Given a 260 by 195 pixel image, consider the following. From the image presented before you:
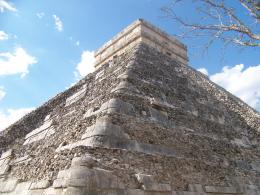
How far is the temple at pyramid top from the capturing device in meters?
10.1

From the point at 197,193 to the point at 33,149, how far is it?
359 cm

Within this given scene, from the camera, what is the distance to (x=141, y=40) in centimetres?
982

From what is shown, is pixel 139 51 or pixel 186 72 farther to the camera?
pixel 186 72

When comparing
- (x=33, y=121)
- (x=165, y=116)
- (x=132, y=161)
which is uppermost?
(x=33, y=121)

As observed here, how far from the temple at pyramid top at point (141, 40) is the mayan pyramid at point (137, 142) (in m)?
1.95

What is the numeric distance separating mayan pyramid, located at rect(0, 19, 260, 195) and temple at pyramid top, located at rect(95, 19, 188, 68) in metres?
1.95

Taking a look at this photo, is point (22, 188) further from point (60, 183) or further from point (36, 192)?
point (60, 183)

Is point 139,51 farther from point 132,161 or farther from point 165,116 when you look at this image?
point 132,161

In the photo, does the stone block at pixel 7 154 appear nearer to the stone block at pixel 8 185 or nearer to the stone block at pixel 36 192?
the stone block at pixel 8 185

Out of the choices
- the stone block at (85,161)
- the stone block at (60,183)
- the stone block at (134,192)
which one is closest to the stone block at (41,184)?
the stone block at (60,183)

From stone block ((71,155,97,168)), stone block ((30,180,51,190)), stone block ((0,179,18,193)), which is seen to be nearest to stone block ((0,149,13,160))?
stone block ((0,179,18,193))

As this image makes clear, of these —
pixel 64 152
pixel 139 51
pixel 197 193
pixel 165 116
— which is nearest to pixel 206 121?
pixel 165 116

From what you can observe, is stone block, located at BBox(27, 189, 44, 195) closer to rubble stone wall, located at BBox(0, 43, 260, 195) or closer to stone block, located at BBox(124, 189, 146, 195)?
rubble stone wall, located at BBox(0, 43, 260, 195)

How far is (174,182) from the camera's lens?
162 inches
